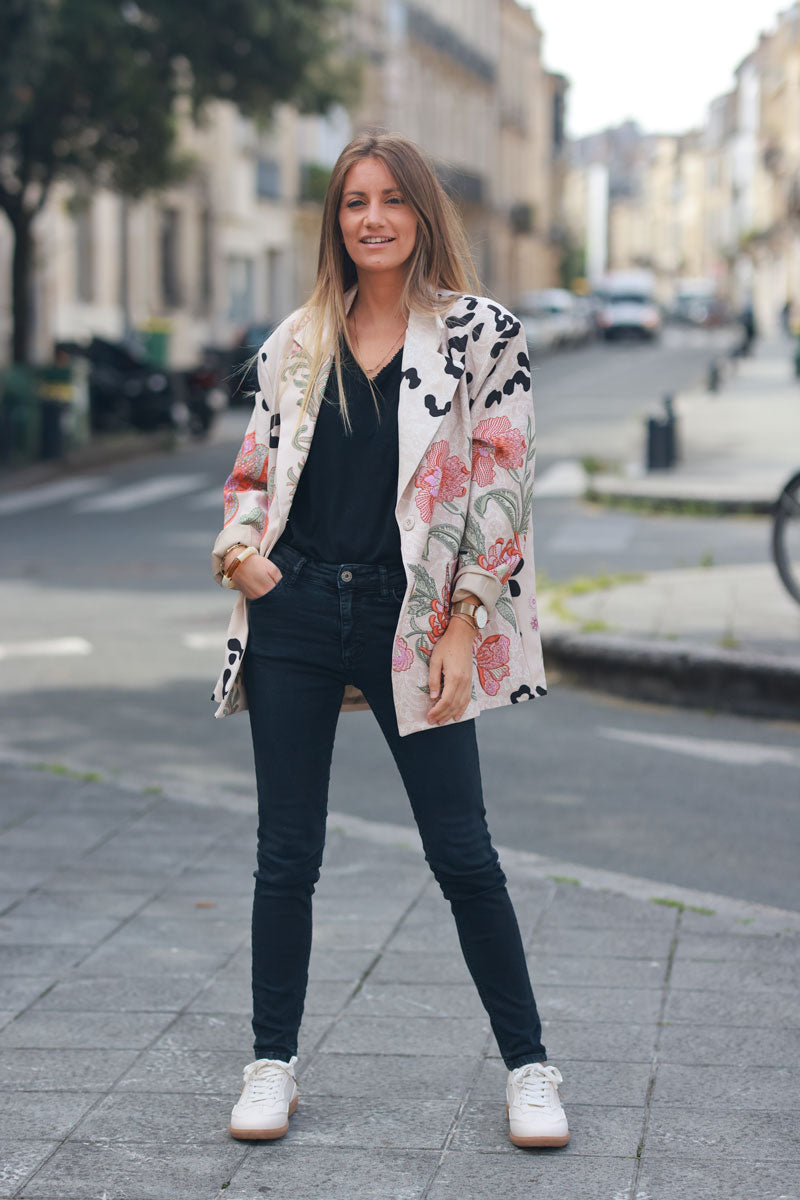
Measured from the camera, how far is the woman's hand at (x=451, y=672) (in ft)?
10.3

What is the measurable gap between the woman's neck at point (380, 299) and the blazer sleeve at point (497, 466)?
0.20 metres

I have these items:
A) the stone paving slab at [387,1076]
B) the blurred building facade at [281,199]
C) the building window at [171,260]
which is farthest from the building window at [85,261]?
the stone paving slab at [387,1076]

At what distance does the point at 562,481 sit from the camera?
18531 mm

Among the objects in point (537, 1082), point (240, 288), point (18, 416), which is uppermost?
point (240, 288)

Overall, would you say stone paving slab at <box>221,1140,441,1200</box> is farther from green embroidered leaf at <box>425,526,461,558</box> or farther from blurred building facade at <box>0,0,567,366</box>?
blurred building facade at <box>0,0,567,366</box>

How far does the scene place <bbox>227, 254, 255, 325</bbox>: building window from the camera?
43344mm

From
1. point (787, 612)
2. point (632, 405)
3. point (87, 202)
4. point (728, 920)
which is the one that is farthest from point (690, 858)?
point (632, 405)

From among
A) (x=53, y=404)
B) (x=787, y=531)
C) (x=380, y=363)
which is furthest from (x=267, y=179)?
(x=380, y=363)

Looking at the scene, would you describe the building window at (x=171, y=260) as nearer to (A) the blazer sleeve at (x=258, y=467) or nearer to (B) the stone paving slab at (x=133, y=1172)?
(A) the blazer sleeve at (x=258, y=467)

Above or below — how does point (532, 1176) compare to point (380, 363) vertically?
below

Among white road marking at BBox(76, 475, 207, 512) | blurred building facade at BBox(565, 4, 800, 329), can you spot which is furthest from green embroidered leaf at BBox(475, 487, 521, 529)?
blurred building facade at BBox(565, 4, 800, 329)

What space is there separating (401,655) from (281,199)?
44105 millimetres

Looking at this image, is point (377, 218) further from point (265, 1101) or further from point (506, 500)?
point (265, 1101)

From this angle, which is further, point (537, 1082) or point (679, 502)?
point (679, 502)
